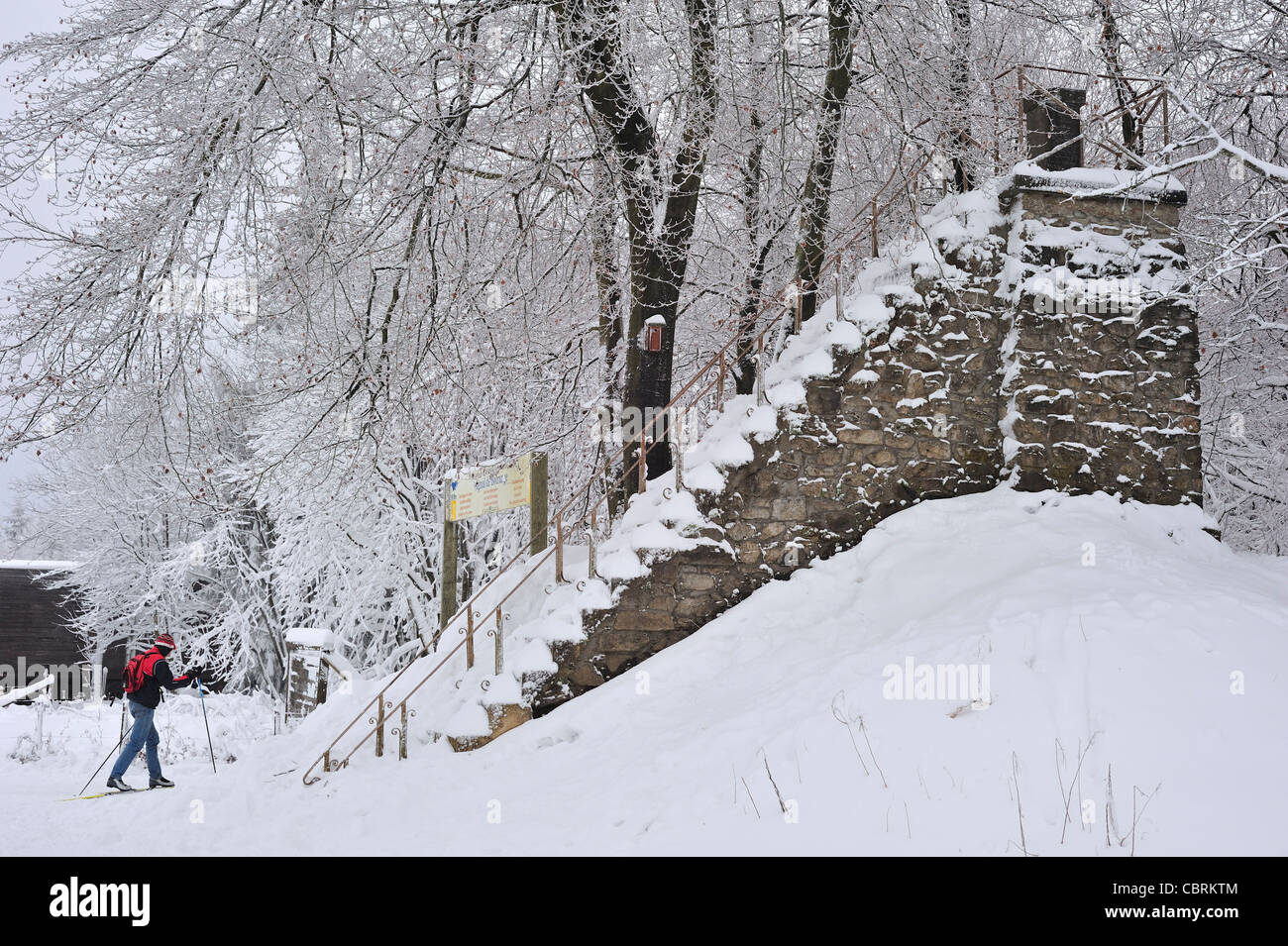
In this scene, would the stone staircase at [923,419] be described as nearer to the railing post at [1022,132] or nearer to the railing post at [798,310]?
the railing post at [798,310]

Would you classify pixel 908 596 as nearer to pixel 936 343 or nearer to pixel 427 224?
pixel 936 343

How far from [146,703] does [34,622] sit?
67.6 ft

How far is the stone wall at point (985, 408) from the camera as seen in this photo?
794 centimetres

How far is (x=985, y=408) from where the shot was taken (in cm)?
852

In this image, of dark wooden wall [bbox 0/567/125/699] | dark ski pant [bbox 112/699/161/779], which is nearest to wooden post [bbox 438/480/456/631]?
dark ski pant [bbox 112/699/161/779]

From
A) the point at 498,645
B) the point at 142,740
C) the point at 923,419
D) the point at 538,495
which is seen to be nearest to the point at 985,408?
the point at 923,419

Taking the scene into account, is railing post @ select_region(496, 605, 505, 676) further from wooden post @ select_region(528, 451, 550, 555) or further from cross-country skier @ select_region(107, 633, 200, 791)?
cross-country skier @ select_region(107, 633, 200, 791)

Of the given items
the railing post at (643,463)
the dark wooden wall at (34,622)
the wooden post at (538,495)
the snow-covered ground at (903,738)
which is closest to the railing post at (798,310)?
the railing post at (643,463)

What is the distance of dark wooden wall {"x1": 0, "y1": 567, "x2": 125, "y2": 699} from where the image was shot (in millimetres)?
25594

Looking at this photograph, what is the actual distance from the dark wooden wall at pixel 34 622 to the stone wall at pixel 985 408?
24.1 meters

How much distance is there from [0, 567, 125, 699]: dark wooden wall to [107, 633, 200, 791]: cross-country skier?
18.9m

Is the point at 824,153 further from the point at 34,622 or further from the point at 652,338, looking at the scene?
the point at 34,622

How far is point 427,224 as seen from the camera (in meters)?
7.30
